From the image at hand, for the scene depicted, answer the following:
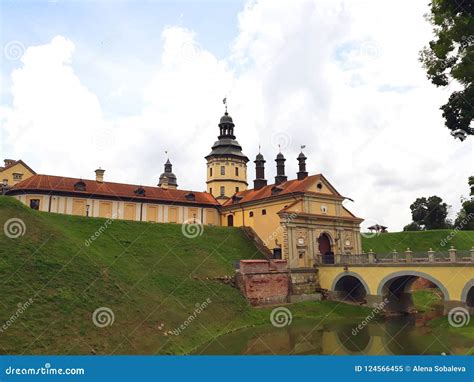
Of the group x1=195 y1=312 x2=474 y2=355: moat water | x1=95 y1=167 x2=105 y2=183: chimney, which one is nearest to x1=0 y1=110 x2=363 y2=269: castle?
x1=95 y1=167 x2=105 y2=183: chimney

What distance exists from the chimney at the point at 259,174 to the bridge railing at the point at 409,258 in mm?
13540

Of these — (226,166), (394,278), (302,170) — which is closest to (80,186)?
(226,166)

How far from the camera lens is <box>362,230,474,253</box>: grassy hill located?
184ft

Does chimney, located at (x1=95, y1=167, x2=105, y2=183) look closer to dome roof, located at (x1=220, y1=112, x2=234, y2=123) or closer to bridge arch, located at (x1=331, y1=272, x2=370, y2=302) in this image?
dome roof, located at (x1=220, y1=112, x2=234, y2=123)

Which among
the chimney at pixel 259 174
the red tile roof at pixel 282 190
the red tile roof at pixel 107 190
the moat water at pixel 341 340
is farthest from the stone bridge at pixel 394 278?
the red tile roof at pixel 107 190

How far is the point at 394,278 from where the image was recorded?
3209 centimetres

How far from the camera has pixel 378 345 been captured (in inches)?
923

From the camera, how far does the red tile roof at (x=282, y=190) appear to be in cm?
4103

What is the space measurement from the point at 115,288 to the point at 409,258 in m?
23.0

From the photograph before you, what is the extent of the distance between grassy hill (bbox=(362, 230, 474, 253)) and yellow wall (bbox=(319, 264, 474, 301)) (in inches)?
771

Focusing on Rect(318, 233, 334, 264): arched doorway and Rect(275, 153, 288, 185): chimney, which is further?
Rect(275, 153, 288, 185): chimney

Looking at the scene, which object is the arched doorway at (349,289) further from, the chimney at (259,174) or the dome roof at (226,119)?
the dome roof at (226,119)

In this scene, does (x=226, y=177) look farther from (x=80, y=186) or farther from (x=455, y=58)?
(x=455, y=58)

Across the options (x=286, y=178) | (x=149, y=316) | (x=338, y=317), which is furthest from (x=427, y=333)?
(x=286, y=178)
